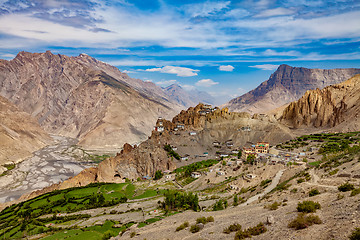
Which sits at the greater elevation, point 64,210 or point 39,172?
point 64,210

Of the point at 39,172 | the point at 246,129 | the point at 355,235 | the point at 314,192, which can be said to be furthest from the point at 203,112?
the point at 355,235

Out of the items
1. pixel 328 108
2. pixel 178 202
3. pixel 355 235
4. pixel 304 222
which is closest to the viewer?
pixel 355 235

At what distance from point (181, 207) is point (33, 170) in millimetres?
104534

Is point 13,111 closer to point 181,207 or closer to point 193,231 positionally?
point 181,207

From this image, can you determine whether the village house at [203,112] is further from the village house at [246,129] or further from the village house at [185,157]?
the village house at [185,157]

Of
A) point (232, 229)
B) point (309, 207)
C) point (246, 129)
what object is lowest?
point (246, 129)

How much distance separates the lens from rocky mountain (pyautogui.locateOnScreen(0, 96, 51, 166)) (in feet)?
449

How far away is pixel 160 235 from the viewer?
68.8 ft

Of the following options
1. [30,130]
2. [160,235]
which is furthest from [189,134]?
[30,130]

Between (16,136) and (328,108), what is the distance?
600 ft

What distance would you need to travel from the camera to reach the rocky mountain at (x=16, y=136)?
13675 centimetres

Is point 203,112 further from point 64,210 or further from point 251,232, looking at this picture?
point 251,232

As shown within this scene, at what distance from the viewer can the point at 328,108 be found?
11269 cm

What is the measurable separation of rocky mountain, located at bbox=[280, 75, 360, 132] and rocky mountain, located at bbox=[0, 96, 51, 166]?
150 m
